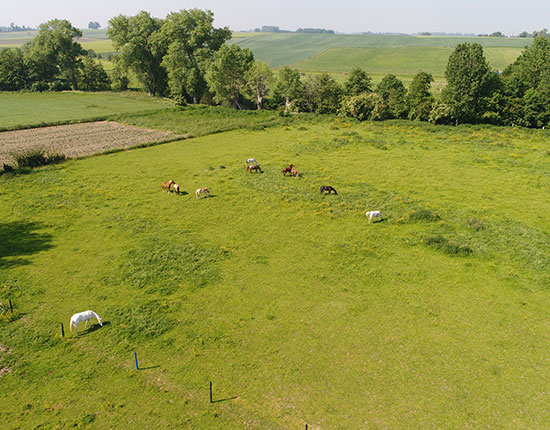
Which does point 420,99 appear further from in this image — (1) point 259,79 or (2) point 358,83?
(1) point 259,79

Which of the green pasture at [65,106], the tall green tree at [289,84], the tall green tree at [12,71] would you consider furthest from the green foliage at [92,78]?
the tall green tree at [289,84]

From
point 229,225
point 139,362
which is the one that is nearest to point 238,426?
point 139,362

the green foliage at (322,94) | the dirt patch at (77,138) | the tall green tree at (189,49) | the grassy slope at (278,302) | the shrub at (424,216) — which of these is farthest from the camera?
the tall green tree at (189,49)

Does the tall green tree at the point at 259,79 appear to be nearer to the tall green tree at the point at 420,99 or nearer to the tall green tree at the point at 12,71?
the tall green tree at the point at 420,99

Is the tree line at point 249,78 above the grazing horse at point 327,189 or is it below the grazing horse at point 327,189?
above

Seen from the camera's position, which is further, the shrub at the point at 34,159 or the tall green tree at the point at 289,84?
the tall green tree at the point at 289,84

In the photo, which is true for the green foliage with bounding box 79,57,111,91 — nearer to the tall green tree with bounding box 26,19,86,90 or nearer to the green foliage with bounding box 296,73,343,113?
the tall green tree with bounding box 26,19,86,90

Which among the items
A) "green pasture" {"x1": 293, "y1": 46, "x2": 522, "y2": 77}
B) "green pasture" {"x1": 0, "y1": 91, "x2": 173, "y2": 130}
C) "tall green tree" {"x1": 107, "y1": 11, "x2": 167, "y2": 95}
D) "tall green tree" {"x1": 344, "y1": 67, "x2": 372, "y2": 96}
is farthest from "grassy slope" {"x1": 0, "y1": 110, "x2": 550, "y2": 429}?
"green pasture" {"x1": 293, "y1": 46, "x2": 522, "y2": 77}
